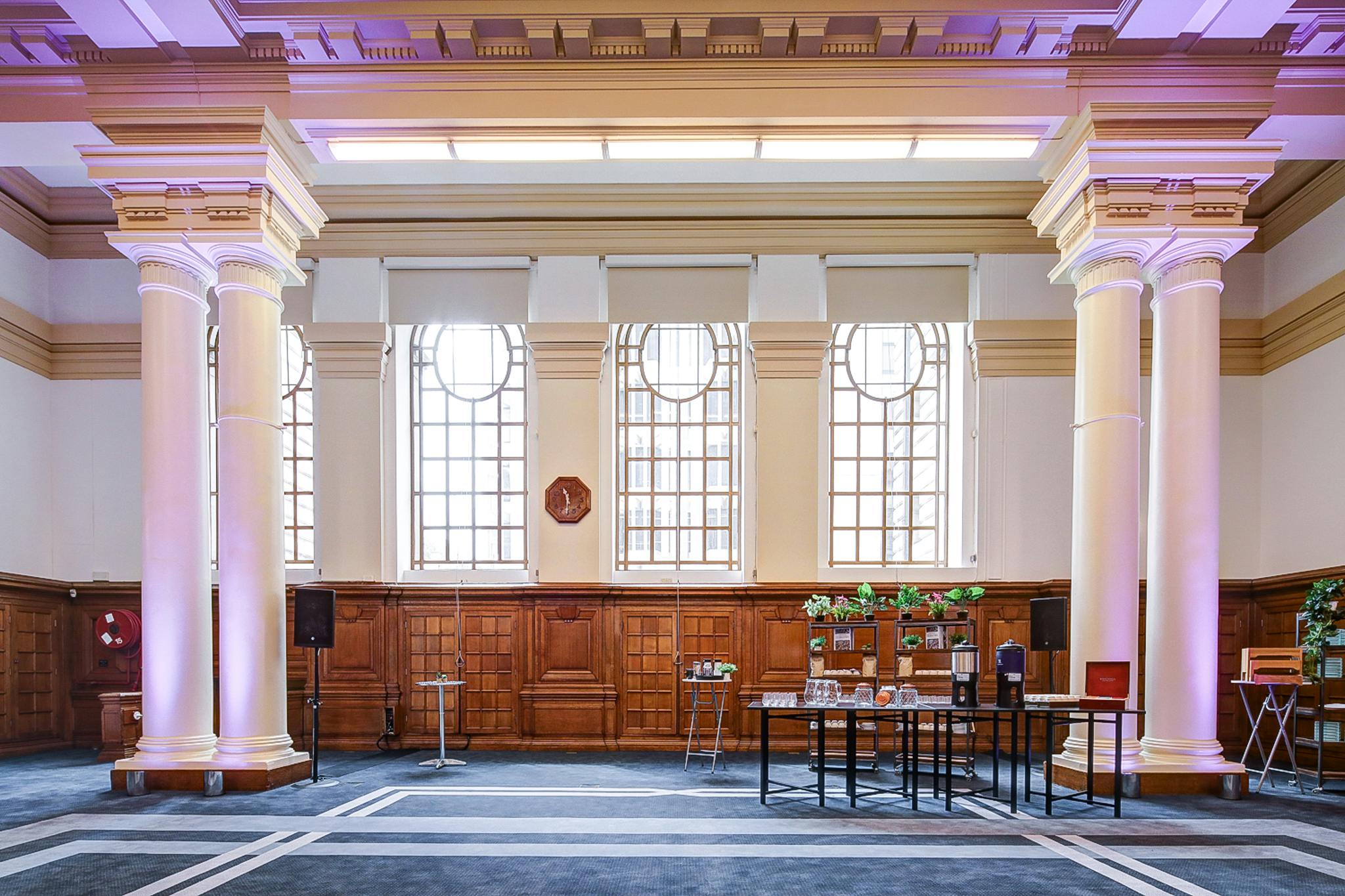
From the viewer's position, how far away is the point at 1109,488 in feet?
26.5

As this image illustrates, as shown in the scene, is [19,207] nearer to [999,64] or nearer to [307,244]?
[307,244]

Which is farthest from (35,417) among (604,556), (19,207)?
(604,556)

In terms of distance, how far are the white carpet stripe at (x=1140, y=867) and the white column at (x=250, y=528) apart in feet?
20.1

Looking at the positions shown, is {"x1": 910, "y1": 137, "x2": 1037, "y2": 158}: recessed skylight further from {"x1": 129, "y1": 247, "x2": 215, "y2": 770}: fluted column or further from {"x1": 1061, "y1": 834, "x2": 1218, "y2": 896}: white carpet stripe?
{"x1": 129, "y1": 247, "x2": 215, "y2": 770}: fluted column

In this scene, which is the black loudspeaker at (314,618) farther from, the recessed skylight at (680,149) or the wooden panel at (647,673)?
the recessed skylight at (680,149)

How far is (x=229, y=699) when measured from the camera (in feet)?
26.5

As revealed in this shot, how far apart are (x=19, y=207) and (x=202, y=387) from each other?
5059 millimetres

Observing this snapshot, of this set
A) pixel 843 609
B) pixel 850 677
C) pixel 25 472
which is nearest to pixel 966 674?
pixel 843 609

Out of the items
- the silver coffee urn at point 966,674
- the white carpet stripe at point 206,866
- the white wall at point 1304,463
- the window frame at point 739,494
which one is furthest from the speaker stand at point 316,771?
the white wall at point 1304,463

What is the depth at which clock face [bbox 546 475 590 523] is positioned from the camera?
1134cm

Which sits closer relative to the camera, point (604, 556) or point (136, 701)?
point (136, 701)

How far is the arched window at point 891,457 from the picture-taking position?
11820 millimetres

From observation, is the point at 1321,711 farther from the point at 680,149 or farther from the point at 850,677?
the point at 680,149

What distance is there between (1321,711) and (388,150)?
927 cm
